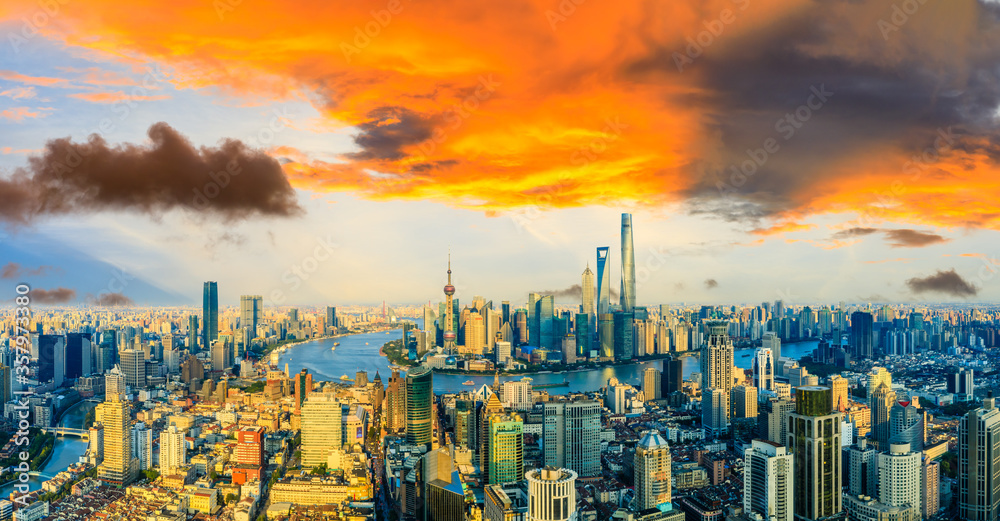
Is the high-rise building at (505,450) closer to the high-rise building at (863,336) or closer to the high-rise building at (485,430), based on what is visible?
the high-rise building at (485,430)

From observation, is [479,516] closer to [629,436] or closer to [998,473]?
[629,436]

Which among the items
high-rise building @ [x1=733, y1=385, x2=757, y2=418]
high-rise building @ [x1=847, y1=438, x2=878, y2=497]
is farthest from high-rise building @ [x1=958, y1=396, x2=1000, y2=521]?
high-rise building @ [x1=733, y1=385, x2=757, y2=418]

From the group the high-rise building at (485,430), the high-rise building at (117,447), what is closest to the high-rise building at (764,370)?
the high-rise building at (485,430)

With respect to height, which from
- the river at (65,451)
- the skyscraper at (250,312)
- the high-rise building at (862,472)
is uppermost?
the skyscraper at (250,312)

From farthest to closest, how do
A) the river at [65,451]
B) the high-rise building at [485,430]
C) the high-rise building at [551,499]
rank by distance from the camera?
1. the high-rise building at [485,430]
2. the river at [65,451]
3. the high-rise building at [551,499]

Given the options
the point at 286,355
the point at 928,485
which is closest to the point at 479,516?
the point at 928,485

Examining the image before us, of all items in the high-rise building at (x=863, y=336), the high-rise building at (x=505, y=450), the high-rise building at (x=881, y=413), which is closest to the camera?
the high-rise building at (x=505, y=450)

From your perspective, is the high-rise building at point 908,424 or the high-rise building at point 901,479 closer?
the high-rise building at point 901,479

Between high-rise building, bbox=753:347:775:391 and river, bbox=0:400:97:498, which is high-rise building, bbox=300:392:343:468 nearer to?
river, bbox=0:400:97:498
